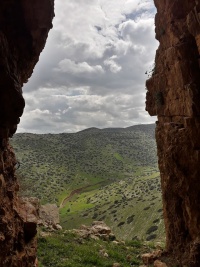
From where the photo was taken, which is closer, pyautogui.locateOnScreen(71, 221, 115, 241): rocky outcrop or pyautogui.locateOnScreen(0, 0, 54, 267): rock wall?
pyautogui.locateOnScreen(0, 0, 54, 267): rock wall

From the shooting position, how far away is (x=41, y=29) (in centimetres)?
1563

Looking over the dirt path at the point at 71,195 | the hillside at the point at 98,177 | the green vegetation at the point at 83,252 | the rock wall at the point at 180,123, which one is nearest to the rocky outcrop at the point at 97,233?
the green vegetation at the point at 83,252

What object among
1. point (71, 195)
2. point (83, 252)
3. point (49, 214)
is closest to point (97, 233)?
point (83, 252)

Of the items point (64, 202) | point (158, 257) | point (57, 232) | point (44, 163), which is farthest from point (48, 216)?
point (44, 163)

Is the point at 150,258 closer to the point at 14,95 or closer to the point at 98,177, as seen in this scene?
A: the point at 14,95

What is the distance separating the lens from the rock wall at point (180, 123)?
19.0 metres

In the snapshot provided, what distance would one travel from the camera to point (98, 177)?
125 m

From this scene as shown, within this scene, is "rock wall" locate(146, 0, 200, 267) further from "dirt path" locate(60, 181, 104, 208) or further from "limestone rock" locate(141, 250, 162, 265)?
"dirt path" locate(60, 181, 104, 208)

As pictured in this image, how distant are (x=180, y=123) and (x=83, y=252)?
43.6 ft

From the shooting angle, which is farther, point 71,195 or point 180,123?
point 71,195

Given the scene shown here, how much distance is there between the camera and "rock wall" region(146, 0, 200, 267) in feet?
62.5

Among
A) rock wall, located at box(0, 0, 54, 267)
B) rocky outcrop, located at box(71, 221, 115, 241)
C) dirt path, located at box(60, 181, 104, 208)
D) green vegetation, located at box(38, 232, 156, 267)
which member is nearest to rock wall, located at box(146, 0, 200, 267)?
green vegetation, located at box(38, 232, 156, 267)

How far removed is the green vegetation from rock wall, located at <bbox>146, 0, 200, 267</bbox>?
4806 millimetres

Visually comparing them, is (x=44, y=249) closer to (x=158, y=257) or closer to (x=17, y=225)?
(x=158, y=257)
